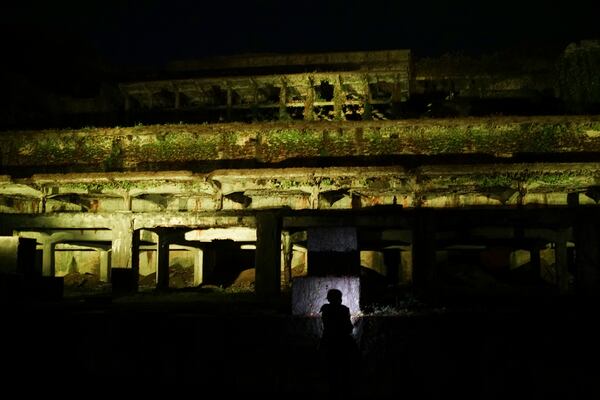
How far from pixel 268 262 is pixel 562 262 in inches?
361

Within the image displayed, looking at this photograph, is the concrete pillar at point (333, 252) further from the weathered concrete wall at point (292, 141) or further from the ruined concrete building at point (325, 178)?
the weathered concrete wall at point (292, 141)

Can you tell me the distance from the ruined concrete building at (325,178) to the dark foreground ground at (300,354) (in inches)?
68.6

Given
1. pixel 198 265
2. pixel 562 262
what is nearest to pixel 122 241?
pixel 198 265

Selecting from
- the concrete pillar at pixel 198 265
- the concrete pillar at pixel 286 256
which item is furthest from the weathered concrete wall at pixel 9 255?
the concrete pillar at pixel 198 265

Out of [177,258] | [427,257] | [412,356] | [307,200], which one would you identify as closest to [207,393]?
[412,356]

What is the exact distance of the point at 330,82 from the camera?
2611 centimetres

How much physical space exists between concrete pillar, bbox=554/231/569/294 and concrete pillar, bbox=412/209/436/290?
6.35 metres

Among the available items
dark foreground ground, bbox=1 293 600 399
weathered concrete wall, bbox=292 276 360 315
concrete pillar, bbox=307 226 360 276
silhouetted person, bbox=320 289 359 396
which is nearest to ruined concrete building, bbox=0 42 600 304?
concrete pillar, bbox=307 226 360 276

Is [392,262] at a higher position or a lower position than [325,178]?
lower

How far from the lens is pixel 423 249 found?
10.8m

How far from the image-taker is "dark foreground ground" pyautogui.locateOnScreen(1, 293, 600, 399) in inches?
253

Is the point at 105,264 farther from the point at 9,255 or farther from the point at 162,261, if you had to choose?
the point at 9,255

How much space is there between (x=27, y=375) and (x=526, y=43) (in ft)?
113

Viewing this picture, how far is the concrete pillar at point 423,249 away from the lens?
34.2 ft
